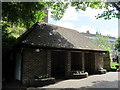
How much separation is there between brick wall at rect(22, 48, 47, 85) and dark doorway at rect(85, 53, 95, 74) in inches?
264

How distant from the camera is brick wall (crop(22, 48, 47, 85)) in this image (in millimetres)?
8047

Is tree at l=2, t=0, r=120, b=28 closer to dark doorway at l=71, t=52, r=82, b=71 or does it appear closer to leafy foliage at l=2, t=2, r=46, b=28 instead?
leafy foliage at l=2, t=2, r=46, b=28

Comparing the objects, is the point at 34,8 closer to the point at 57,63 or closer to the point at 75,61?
the point at 57,63

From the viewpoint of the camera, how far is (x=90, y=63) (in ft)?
45.5

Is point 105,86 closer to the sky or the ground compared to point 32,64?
closer to the ground

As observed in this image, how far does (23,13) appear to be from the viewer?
349 inches

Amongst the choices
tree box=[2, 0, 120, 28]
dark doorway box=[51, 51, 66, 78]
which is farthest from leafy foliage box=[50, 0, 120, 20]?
dark doorway box=[51, 51, 66, 78]

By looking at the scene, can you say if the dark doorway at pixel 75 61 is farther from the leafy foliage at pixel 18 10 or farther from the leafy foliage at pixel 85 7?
the leafy foliage at pixel 18 10

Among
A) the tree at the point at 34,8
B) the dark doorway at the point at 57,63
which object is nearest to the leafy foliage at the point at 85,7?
the tree at the point at 34,8

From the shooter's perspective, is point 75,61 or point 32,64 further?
point 75,61

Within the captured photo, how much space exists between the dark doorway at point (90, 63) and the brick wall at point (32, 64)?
6710mm

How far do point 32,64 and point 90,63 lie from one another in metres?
7.94

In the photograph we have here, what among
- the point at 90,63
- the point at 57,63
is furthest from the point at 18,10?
the point at 90,63

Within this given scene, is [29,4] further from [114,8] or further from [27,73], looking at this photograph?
[114,8]
